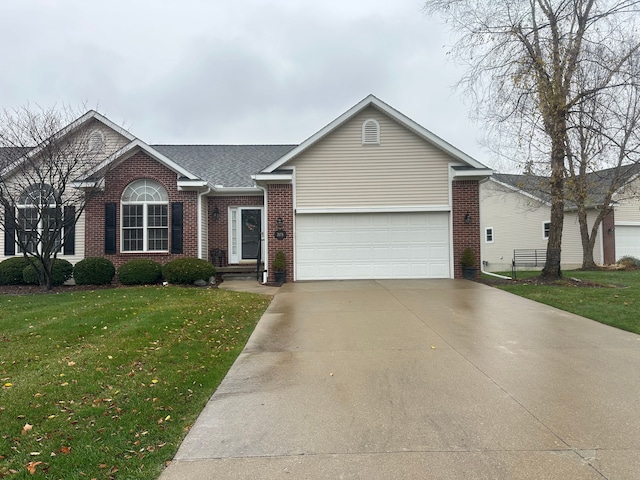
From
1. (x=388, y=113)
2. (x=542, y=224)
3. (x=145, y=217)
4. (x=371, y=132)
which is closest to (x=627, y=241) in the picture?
(x=542, y=224)

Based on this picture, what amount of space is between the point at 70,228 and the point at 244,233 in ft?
18.4

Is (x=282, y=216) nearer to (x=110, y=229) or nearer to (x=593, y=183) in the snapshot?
(x=110, y=229)

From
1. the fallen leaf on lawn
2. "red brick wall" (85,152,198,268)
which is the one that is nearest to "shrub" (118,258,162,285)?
"red brick wall" (85,152,198,268)

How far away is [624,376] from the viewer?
4664 mm

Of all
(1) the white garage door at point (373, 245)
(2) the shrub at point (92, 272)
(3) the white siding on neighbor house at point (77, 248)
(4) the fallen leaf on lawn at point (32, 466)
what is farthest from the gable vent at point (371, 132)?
(4) the fallen leaf on lawn at point (32, 466)

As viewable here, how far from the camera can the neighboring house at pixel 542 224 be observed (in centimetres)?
2262

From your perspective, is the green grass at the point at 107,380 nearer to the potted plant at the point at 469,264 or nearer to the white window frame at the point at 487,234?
the potted plant at the point at 469,264

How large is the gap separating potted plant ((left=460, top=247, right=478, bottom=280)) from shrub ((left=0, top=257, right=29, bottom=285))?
13.9 m

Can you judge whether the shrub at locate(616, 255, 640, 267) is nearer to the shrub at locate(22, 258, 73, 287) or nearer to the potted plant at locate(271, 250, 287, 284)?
the potted plant at locate(271, 250, 287, 284)

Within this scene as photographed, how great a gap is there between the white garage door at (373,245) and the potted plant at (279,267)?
0.67m

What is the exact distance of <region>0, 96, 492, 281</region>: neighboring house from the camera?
13648mm

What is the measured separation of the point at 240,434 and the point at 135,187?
12347 millimetres

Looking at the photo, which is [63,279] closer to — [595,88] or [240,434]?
[240,434]

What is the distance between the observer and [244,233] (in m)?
15.4
